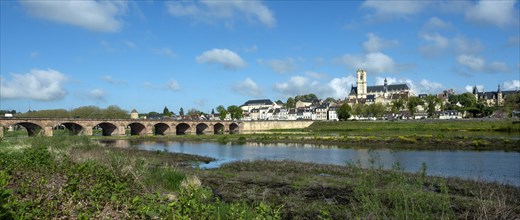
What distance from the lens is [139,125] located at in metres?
93.6

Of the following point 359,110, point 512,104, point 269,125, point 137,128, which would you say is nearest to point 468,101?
point 512,104

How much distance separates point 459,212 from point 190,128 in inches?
3670

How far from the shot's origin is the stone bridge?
74.4 metres

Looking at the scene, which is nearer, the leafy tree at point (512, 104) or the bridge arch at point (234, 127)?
the bridge arch at point (234, 127)

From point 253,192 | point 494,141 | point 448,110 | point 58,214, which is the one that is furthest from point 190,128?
point 448,110

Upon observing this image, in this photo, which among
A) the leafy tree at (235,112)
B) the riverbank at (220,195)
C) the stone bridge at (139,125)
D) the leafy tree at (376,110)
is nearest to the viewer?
the riverbank at (220,195)

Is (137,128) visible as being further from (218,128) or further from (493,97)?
(493,97)

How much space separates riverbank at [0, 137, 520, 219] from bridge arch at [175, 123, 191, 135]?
7929cm

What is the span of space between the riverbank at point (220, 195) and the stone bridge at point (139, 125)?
153 feet

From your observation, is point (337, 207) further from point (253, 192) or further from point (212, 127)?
point (212, 127)

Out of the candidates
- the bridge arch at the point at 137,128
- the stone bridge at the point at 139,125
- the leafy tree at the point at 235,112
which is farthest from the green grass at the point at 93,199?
the leafy tree at the point at 235,112

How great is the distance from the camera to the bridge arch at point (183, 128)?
103 m

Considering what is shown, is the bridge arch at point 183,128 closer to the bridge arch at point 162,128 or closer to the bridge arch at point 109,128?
the bridge arch at point 162,128

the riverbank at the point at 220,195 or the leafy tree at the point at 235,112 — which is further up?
the leafy tree at the point at 235,112
